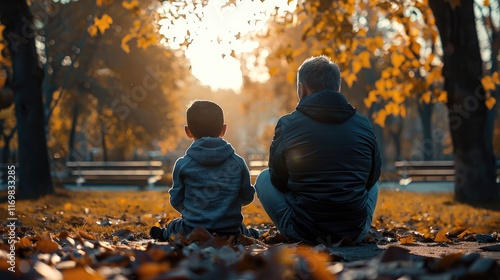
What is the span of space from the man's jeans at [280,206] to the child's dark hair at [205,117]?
1.93 feet

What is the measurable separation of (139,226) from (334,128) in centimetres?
324

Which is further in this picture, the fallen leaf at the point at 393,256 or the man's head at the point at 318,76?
the man's head at the point at 318,76

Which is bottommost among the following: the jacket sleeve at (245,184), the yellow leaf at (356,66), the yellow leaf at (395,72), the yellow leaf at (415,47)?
the jacket sleeve at (245,184)

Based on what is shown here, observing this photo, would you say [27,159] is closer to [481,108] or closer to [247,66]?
[247,66]

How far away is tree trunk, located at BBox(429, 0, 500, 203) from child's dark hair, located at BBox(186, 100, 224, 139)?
805 centimetres

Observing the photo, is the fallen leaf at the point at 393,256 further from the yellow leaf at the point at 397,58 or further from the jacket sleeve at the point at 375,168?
the yellow leaf at the point at 397,58

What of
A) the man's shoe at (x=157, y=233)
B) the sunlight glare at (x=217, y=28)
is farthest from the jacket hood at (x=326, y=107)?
the sunlight glare at (x=217, y=28)

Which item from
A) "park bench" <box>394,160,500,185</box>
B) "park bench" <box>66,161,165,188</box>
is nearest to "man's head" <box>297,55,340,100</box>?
"park bench" <box>66,161,165,188</box>

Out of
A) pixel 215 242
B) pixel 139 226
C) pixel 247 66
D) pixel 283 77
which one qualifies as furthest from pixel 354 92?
pixel 215 242

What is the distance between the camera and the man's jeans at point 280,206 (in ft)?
18.9

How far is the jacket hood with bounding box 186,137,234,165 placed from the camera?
5711 millimetres

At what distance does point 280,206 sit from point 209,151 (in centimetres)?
75

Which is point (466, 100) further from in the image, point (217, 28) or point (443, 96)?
point (217, 28)

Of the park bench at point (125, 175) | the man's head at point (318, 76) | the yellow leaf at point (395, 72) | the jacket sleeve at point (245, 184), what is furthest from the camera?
the park bench at point (125, 175)
